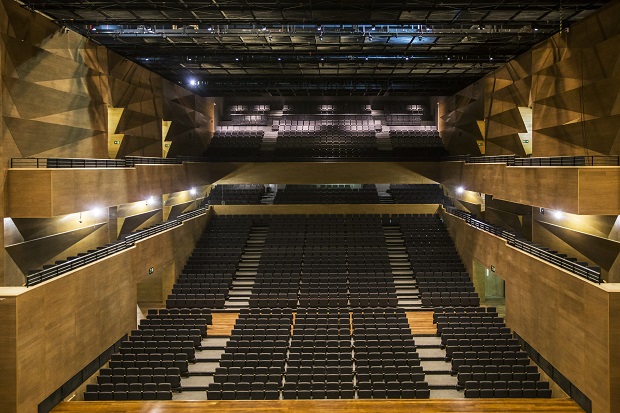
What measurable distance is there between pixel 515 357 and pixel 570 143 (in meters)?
6.91

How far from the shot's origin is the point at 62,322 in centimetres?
1229

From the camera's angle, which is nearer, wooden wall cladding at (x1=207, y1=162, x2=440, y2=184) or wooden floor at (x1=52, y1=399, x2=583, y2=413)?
wooden floor at (x1=52, y1=399, x2=583, y2=413)

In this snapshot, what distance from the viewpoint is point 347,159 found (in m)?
28.0

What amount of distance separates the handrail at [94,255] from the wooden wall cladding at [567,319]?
12.8m

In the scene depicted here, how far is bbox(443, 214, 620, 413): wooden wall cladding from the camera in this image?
414 inches

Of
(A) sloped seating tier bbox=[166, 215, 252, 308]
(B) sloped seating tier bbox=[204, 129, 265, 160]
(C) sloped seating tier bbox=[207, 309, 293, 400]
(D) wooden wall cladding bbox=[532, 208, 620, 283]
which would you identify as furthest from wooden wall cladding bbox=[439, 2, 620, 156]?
(B) sloped seating tier bbox=[204, 129, 265, 160]

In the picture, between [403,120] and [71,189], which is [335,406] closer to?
[71,189]

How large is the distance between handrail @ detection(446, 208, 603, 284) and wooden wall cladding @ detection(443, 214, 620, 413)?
20cm

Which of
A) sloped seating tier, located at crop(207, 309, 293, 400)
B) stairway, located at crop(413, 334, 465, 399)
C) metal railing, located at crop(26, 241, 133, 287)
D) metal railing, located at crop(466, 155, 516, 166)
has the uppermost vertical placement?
metal railing, located at crop(466, 155, 516, 166)

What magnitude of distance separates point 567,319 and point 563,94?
738cm

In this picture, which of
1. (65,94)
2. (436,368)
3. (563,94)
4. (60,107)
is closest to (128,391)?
(60,107)

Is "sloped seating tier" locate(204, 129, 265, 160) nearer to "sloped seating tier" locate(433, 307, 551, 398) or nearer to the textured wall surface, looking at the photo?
the textured wall surface

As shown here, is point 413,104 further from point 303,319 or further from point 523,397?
point 523,397

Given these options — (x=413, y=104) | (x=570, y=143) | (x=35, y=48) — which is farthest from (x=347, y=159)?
(x=35, y=48)
